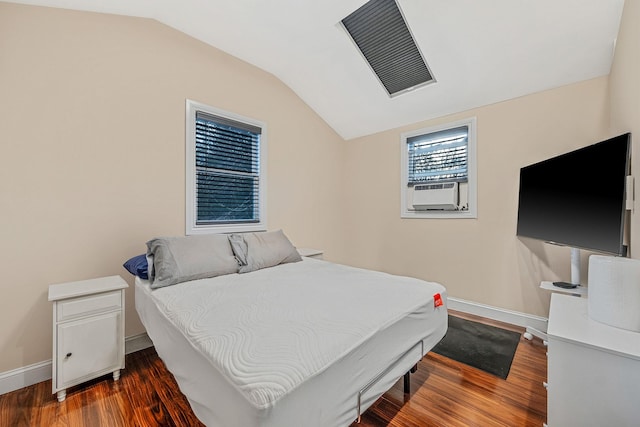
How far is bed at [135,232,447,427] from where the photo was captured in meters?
0.88

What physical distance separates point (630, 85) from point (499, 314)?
2226mm

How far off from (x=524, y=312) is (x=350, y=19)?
3.41m

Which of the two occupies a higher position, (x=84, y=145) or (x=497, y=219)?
(x=84, y=145)

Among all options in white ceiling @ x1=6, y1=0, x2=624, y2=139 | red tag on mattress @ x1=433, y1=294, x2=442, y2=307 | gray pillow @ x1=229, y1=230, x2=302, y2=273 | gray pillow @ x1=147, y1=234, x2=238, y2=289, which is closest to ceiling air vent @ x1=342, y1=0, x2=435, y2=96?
white ceiling @ x1=6, y1=0, x2=624, y2=139

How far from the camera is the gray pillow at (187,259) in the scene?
192 cm

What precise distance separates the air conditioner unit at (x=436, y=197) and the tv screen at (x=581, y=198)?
724 mm

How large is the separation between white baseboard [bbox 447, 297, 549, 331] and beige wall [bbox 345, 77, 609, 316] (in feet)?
0.18

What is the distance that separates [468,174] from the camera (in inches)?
120

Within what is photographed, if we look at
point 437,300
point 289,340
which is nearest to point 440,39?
point 437,300

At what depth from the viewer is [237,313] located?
1376 mm

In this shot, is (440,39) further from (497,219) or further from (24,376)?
(24,376)

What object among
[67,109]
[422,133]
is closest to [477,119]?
[422,133]

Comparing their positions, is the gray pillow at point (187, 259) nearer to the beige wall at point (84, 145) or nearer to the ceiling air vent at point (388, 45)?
the beige wall at point (84, 145)

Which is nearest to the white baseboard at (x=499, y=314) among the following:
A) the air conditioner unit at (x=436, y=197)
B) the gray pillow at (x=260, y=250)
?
the air conditioner unit at (x=436, y=197)
